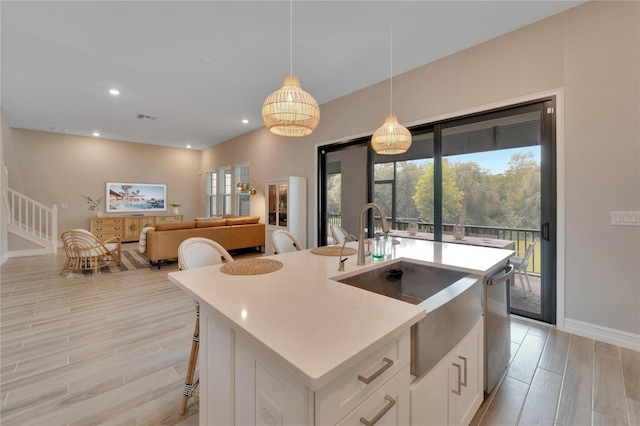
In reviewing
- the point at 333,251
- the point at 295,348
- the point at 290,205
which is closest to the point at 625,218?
the point at 333,251

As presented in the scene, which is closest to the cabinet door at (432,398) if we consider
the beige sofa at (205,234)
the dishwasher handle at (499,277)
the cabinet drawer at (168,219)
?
the dishwasher handle at (499,277)

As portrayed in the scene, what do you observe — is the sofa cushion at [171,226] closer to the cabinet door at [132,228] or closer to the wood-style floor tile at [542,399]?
the cabinet door at [132,228]

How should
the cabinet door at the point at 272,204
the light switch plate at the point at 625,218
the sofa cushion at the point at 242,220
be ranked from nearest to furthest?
1. the light switch plate at the point at 625,218
2. the cabinet door at the point at 272,204
3. the sofa cushion at the point at 242,220

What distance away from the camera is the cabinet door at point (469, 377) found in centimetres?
132

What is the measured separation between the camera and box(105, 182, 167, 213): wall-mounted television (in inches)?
304

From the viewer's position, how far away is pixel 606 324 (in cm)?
236

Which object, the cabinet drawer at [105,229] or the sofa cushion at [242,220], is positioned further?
the cabinet drawer at [105,229]

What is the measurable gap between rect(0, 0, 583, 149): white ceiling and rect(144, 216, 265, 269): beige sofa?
2.30 meters

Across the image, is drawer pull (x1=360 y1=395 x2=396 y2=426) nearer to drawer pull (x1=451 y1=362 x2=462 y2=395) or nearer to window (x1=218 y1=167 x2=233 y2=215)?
drawer pull (x1=451 y1=362 x2=462 y2=395)

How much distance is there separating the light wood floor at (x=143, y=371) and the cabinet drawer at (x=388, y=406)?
0.99 m

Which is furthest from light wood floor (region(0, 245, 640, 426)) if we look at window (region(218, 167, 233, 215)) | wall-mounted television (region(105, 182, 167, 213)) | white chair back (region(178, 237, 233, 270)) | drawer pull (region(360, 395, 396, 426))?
wall-mounted television (region(105, 182, 167, 213))

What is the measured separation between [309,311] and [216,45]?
329 cm

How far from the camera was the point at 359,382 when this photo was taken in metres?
0.79

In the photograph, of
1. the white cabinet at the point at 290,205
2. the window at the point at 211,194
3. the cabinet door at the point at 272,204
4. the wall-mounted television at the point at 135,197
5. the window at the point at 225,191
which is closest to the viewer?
the white cabinet at the point at 290,205
